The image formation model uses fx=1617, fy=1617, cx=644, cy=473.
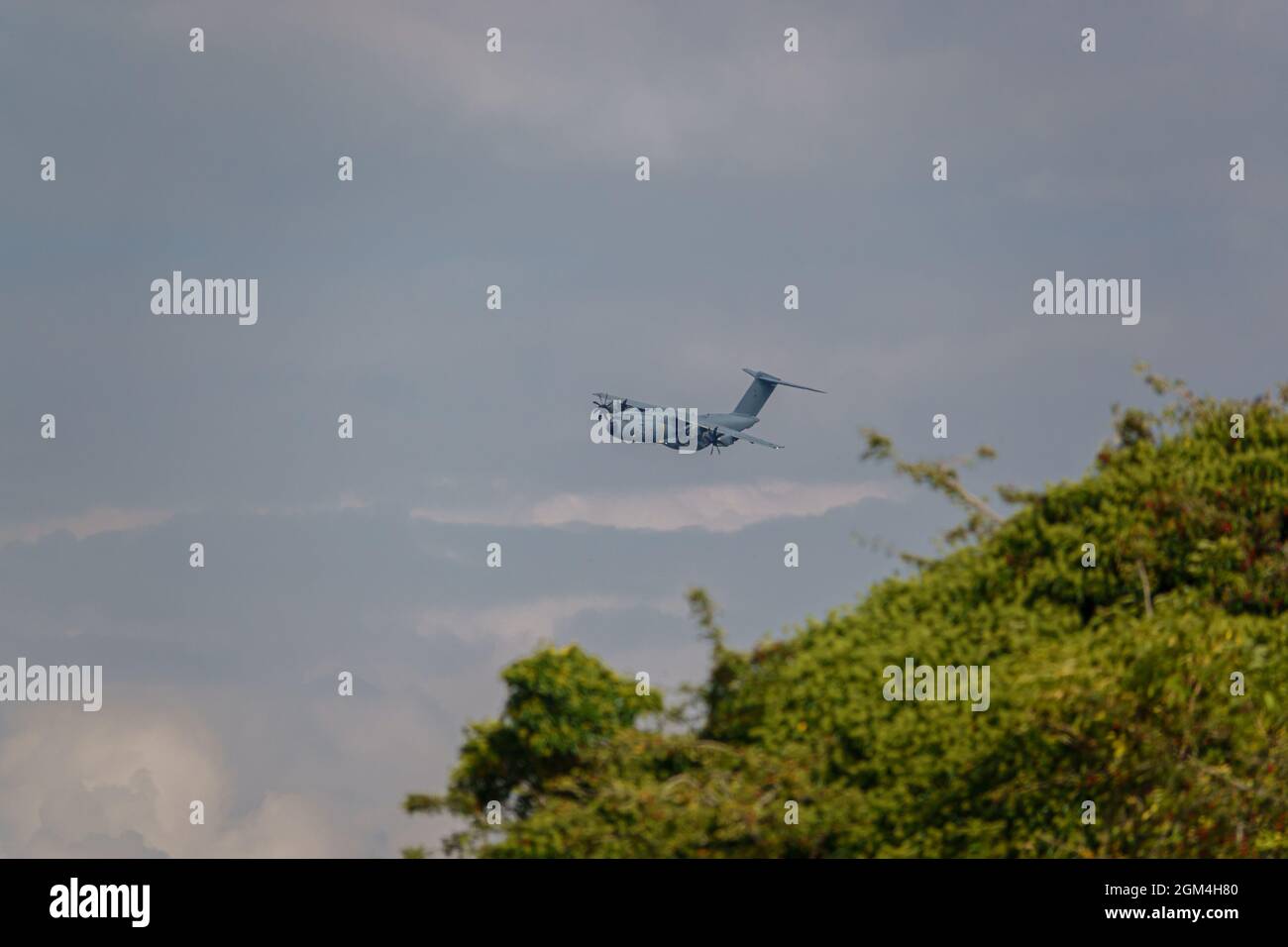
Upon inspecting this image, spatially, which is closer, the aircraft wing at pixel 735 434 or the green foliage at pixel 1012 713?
the green foliage at pixel 1012 713

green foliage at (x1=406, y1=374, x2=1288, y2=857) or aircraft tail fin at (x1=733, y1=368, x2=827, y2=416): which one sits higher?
aircraft tail fin at (x1=733, y1=368, x2=827, y2=416)

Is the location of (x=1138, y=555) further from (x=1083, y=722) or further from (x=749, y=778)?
(x=749, y=778)

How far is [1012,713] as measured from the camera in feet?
50.5

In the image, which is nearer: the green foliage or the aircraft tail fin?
the green foliage

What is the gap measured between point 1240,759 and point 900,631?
4.13m

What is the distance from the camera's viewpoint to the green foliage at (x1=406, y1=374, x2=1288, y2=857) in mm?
14828

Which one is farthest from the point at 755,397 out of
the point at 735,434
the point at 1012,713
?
the point at 1012,713

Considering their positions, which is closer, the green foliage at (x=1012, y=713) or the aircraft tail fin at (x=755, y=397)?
the green foliage at (x=1012, y=713)

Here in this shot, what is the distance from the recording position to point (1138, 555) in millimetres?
17609

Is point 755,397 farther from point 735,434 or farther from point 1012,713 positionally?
point 1012,713

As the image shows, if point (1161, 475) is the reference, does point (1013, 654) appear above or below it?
below

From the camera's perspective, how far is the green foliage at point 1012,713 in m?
14.8

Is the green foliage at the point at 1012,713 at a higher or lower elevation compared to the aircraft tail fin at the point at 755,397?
lower
